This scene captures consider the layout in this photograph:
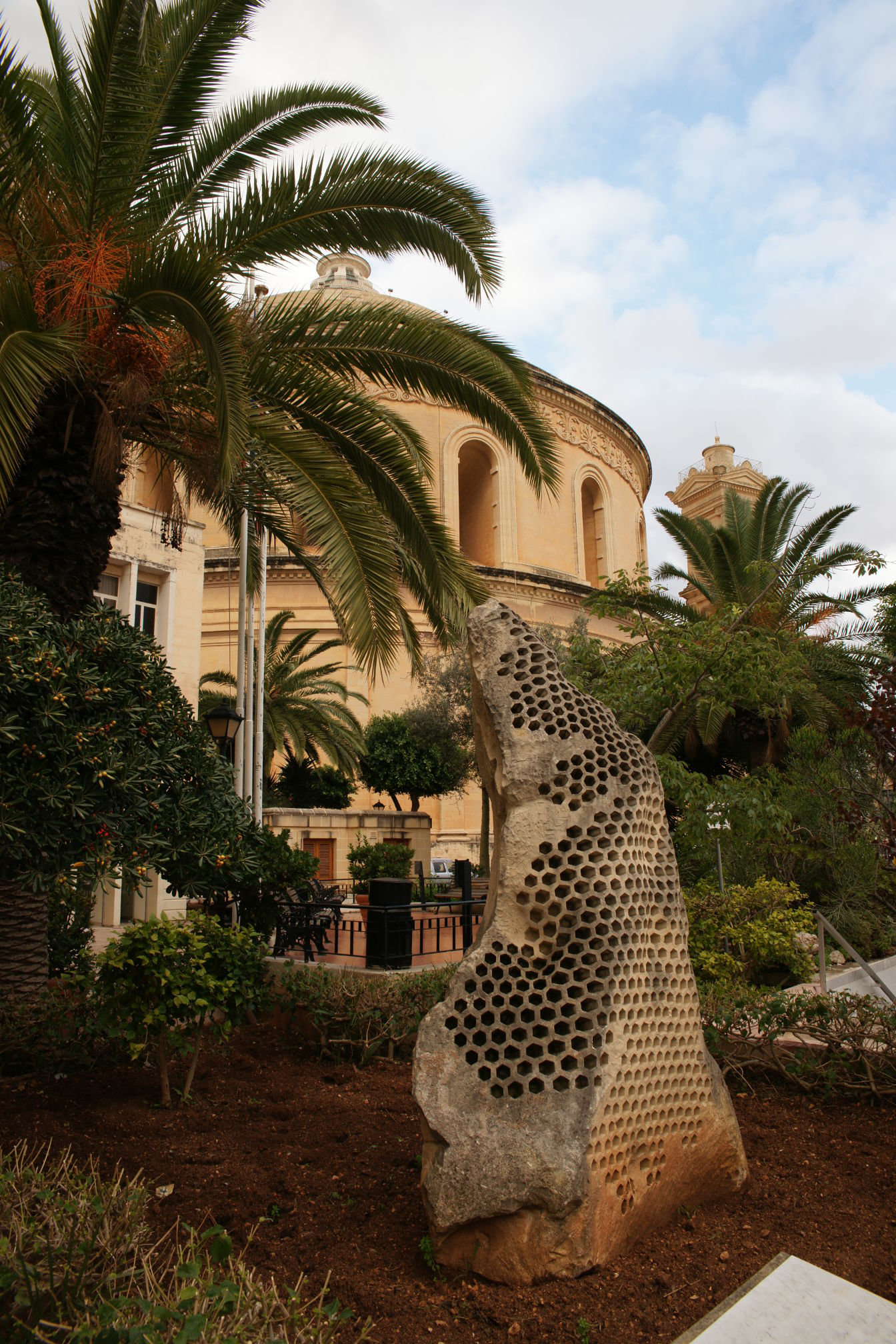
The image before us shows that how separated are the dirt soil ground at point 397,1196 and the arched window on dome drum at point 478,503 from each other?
81.4 ft

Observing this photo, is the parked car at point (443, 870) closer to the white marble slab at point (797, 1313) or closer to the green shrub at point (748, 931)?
the green shrub at point (748, 931)

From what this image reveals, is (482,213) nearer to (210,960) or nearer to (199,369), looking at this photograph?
(199,369)

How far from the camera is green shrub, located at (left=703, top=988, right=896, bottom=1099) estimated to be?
4.69 meters

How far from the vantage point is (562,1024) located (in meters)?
3.30

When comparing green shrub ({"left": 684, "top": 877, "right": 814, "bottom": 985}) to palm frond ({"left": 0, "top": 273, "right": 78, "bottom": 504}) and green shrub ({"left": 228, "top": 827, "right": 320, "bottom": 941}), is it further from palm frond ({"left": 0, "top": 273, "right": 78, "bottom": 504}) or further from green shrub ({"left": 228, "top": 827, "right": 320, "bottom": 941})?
palm frond ({"left": 0, "top": 273, "right": 78, "bottom": 504})

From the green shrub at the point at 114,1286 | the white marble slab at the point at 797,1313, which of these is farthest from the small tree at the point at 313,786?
the white marble slab at the point at 797,1313

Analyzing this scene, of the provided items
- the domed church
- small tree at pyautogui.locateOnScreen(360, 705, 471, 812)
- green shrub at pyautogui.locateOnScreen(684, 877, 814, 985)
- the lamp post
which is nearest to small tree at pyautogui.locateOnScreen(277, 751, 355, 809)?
small tree at pyautogui.locateOnScreen(360, 705, 471, 812)

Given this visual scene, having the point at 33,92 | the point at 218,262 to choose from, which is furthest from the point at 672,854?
the point at 33,92

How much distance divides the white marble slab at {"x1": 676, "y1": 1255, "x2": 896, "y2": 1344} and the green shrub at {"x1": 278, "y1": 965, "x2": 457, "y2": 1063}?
11.8 feet

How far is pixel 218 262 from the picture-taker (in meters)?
6.24

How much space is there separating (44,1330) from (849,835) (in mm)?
9994

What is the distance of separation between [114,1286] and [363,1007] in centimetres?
386

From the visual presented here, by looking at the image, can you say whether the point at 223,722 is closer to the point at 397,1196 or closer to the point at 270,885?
the point at 270,885

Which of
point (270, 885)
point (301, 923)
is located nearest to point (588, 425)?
point (301, 923)
